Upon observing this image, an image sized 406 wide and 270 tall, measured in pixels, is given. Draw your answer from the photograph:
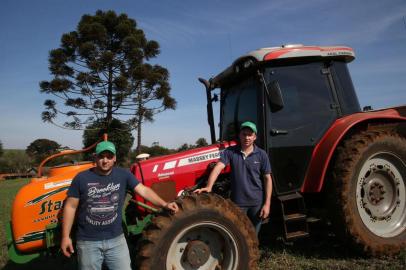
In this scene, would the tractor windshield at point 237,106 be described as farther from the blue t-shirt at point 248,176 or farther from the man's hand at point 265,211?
the man's hand at point 265,211

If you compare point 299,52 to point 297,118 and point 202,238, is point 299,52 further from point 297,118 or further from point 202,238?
point 202,238

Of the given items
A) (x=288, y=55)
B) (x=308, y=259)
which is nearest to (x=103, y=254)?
(x=308, y=259)

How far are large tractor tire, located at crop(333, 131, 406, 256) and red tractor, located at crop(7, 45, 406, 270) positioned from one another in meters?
0.01

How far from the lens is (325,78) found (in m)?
4.63

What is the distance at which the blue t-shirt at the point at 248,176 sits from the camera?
3.79 meters

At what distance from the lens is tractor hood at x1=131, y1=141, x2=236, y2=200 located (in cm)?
406

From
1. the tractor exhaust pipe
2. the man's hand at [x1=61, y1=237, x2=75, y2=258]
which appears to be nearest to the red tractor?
the tractor exhaust pipe

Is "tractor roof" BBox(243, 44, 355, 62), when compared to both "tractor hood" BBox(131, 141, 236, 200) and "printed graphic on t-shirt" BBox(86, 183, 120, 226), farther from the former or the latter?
"printed graphic on t-shirt" BBox(86, 183, 120, 226)

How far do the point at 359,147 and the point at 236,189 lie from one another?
156 cm

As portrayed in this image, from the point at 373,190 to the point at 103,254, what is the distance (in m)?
3.24

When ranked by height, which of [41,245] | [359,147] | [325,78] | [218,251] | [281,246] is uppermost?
[325,78]

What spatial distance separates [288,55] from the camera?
4336 mm

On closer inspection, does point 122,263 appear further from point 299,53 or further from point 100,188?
point 299,53

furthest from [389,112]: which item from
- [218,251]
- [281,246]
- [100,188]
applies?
[100,188]
